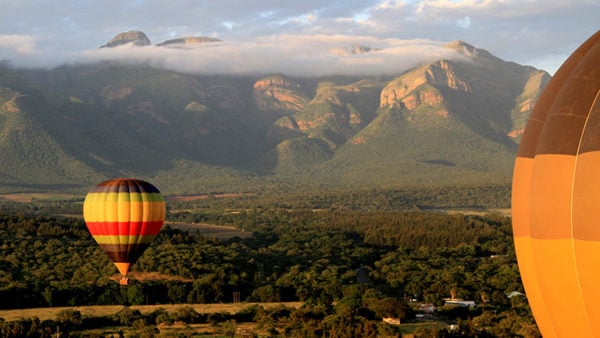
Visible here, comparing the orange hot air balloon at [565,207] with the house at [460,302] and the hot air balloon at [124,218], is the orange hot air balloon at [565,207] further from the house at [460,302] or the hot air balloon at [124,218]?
the house at [460,302]

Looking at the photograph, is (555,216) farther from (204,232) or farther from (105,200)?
(204,232)

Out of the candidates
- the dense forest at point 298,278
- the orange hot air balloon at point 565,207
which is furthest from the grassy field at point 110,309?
the orange hot air balloon at point 565,207

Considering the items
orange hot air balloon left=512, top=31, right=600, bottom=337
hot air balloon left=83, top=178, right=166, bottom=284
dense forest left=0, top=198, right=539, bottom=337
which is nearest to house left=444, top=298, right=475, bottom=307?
dense forest left=0, top=198, right=539, bottom=337

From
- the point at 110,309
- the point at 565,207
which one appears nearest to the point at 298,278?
the point at 110,309

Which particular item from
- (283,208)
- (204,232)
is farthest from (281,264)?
(283,208)

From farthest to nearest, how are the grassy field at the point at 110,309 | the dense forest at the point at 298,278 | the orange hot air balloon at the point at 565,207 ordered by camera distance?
the grassy field at the point at 110,309
the dense forest at the point at 298,278
the orange hot air balloon at the point at 565,207

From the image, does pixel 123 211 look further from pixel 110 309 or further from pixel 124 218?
pixel 110 309
